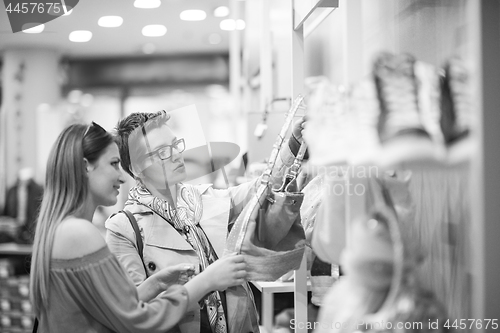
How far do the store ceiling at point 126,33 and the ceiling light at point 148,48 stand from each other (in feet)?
0.05

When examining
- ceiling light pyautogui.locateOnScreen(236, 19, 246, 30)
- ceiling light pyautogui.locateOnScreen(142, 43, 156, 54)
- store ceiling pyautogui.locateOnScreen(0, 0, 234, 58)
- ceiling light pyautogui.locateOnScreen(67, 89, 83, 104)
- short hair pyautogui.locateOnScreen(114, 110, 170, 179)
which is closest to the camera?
short hair pyautogui.locateOnScreen(114, 110, 170, 179)

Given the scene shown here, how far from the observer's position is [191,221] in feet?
6.31

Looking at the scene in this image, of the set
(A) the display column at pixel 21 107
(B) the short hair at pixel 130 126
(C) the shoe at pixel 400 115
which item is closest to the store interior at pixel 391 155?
(C) the shoe at pixel 400 115

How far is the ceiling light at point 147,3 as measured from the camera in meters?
3.73

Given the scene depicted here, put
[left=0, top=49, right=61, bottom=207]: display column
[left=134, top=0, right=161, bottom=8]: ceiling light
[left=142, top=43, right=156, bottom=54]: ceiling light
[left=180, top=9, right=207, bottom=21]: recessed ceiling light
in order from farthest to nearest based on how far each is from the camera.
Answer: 1. [left=142, top=43, right=156, bottom=54]: ceiling light
2. [left=0, top=49, right=61, bottom=207]: display column
3. [left=180, top=9, right=207, bottom=21]: recessed ceiling light
4. [left=134, top=0, right=161, bottom=8]: ceiling light

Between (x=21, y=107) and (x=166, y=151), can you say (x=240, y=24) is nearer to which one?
(x=21, y=107)

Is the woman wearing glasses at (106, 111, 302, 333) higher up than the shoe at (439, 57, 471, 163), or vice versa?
the shoe at (439, 57, 471, 163)

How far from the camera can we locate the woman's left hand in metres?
1.65

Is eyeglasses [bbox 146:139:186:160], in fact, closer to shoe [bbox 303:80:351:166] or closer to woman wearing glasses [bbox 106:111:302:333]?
woman wearing glasses [bbox 106:111:302:333]

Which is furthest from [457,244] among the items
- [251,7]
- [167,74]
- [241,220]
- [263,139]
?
[167,74]

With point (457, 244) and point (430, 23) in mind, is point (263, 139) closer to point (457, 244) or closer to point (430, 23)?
point (430, 23)

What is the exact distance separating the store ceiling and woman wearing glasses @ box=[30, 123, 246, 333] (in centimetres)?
168

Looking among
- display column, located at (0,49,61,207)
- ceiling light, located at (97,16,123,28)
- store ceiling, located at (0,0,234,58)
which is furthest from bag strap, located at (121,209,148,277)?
display column, located at (0,49,61,207)

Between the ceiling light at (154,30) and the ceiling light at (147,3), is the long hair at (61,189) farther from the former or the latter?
the ceiling light at (154,30)
